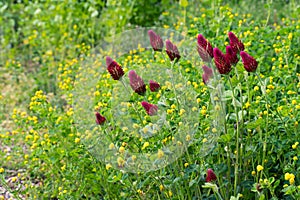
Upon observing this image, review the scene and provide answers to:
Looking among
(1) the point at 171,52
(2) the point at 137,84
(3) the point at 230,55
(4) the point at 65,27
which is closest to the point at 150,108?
(2) the point at 137,84

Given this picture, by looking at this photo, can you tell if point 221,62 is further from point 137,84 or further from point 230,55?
point 137,84

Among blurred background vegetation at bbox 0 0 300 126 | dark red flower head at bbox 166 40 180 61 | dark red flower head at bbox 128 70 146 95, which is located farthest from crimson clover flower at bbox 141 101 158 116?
blurred background vegetation at bbox 0 0 300 126

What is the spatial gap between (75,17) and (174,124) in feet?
9.64

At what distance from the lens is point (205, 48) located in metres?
2.16

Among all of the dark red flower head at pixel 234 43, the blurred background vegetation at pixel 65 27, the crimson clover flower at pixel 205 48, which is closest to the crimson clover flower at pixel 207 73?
the crimson clover flower at pixel 205 48

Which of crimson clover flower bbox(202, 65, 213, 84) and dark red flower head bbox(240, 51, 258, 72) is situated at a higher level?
dark red flower head bbox(240, 51, 258, 72)

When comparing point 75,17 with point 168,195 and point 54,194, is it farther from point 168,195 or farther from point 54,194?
point 168,195

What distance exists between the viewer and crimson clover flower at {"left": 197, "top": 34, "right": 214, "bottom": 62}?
83.2 inches

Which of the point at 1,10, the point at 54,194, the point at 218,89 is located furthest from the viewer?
the point at 1,10

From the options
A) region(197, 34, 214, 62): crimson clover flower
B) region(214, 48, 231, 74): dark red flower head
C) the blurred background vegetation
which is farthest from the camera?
the blurred background vegetation

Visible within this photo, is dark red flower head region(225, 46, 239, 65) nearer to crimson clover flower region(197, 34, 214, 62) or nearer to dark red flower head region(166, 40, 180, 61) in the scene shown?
crimson clover flower region(197, 34, 214, 62)

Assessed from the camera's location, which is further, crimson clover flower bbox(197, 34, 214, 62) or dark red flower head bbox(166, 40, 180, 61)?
dark red flower head bbox(166, 40, 180, 61)

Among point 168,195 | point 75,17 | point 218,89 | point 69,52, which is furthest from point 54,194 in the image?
point 75,17

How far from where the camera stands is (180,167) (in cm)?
249
